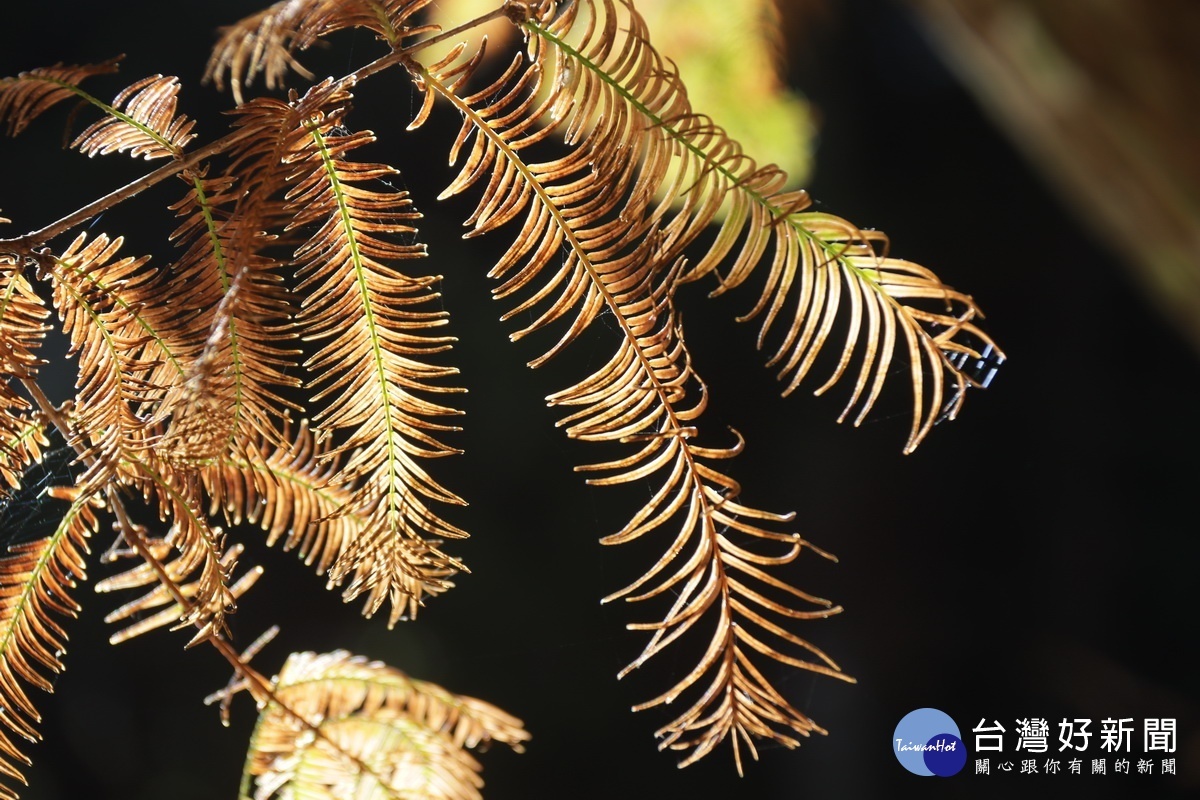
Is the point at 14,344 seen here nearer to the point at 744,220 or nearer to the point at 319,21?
the point at 319,21

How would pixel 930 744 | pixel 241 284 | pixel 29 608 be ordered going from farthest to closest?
1. pixel 930 744
2. pixel 29 608
3. pixel 241 284

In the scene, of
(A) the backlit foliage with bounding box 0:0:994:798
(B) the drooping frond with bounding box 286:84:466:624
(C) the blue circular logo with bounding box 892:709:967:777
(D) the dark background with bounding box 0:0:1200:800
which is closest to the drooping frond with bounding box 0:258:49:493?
(A) the backlit foliage with bounding box 0:0:994:798

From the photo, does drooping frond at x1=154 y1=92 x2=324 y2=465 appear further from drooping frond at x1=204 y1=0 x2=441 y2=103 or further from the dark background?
the dark background

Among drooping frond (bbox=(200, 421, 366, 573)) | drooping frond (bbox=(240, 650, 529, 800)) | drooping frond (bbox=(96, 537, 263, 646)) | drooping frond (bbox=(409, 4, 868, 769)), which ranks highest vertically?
→ drooping frond (bbox=(409, 4, 868, 769))

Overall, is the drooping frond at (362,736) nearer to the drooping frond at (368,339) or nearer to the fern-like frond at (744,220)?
the drooping frond at (368,339)

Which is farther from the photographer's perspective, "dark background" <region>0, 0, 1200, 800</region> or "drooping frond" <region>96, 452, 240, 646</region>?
"dark background" <region>0, 0, 1200, 800</region>

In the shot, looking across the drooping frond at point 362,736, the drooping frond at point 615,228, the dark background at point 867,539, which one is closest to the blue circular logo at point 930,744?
the dark background at point 867,539

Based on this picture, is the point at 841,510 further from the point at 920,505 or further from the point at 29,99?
the point at 29,99

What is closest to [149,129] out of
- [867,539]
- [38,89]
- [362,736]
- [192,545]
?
[38,89]
